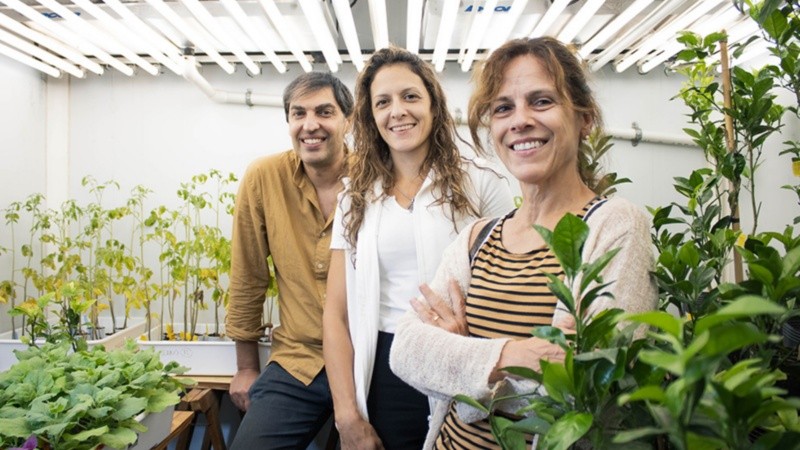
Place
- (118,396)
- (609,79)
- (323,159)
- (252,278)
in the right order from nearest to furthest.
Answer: (118,396), (323,159), (252,278), (609,79)

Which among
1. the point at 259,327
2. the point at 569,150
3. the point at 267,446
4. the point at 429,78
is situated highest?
the point at 429,78

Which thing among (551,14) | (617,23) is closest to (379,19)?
(551,14)

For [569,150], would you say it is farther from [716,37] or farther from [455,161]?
[716,37]

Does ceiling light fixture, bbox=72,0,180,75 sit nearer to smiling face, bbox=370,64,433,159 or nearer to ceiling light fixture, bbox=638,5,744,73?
smiling face, bbox=370,64,433,159

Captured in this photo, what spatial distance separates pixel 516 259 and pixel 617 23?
2.04m

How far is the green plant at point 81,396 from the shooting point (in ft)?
3.84

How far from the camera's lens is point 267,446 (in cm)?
168

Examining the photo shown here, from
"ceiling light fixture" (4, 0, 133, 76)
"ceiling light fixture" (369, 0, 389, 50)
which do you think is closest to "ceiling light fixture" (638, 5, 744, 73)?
"ceiling light fixture" (369, 0, 389, 50)

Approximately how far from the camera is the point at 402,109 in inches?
61.7

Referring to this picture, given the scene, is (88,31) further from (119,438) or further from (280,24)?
(119,438)

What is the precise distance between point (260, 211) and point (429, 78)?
742mm

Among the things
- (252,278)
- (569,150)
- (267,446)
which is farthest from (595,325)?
(252,278)

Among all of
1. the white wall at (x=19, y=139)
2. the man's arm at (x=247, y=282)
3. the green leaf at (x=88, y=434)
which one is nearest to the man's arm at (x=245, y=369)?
the man's arm at (x=247, y=282)

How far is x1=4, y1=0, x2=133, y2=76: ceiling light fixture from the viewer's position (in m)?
2.47
